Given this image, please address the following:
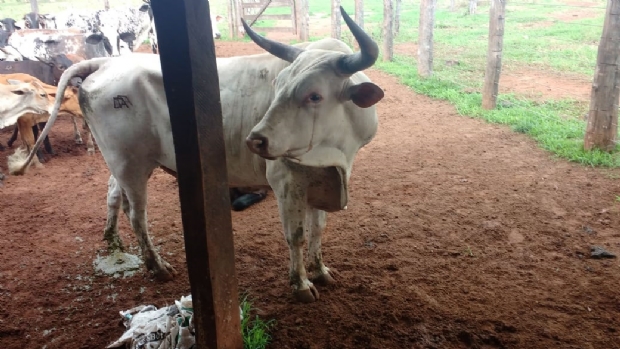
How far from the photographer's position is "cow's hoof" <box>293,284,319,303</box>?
3205 mm

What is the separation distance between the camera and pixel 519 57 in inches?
467

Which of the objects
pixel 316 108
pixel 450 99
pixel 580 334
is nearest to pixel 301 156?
pixel 316 108

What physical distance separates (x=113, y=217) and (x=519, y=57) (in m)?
11.0

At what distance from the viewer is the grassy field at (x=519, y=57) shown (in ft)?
21.9

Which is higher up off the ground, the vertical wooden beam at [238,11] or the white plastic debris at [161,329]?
the vertical wooden beam at [238,11]

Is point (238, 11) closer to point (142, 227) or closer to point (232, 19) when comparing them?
point (232, 19)

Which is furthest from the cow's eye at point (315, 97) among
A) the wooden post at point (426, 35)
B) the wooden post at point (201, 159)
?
the wooden post at point (426, 35)

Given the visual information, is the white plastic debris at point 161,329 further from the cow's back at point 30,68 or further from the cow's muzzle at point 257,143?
the cow's back at point 30,68

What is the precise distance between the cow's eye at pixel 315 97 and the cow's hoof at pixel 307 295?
4.45 ft

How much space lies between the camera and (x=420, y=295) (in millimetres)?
3258

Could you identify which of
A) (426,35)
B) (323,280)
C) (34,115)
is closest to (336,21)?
(426,35)

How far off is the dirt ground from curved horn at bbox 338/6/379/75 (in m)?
1.60

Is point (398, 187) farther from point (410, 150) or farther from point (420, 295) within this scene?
point (420, 295)

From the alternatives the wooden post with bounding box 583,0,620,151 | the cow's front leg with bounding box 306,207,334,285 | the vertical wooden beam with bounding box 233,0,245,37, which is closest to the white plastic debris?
the cow's front leg with bounding box 306,207,334,285
